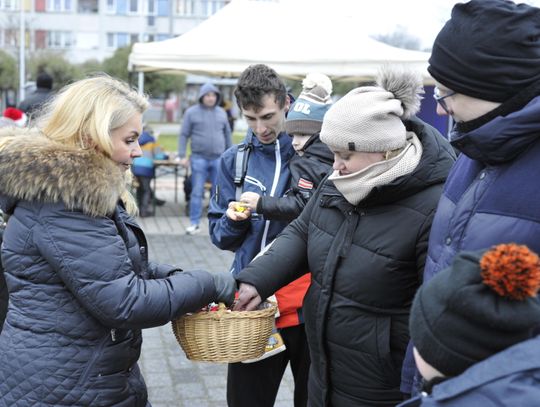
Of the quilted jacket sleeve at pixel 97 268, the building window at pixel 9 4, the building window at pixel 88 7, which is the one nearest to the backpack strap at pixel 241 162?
the quilted jacket sleeve at pixel 97 268

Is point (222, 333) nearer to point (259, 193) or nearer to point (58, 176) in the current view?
point (58, 176)

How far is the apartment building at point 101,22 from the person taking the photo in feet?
182

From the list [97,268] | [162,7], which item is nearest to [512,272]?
[97,268]

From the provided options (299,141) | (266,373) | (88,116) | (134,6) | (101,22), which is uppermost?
(88,116)

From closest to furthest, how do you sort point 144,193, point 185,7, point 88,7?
point 144,193 < point 88,7 < point 185,7

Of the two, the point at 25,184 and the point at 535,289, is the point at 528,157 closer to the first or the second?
the point at 535,289

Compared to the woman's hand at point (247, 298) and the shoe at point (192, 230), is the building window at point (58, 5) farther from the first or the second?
the woman's hand at point (247, 298)

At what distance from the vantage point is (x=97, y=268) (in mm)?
2193

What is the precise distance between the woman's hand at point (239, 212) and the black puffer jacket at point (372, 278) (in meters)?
0.73

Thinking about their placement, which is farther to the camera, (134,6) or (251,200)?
(134,6)

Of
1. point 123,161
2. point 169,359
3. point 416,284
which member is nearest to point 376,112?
point 416,284

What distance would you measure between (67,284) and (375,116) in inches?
46.6

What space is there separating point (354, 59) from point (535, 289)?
26.1 ft

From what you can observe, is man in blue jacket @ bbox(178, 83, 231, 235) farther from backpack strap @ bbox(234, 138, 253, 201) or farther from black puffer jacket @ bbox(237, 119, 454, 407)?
black puffer jacket @ bbox(237, 119, 454, 407)
